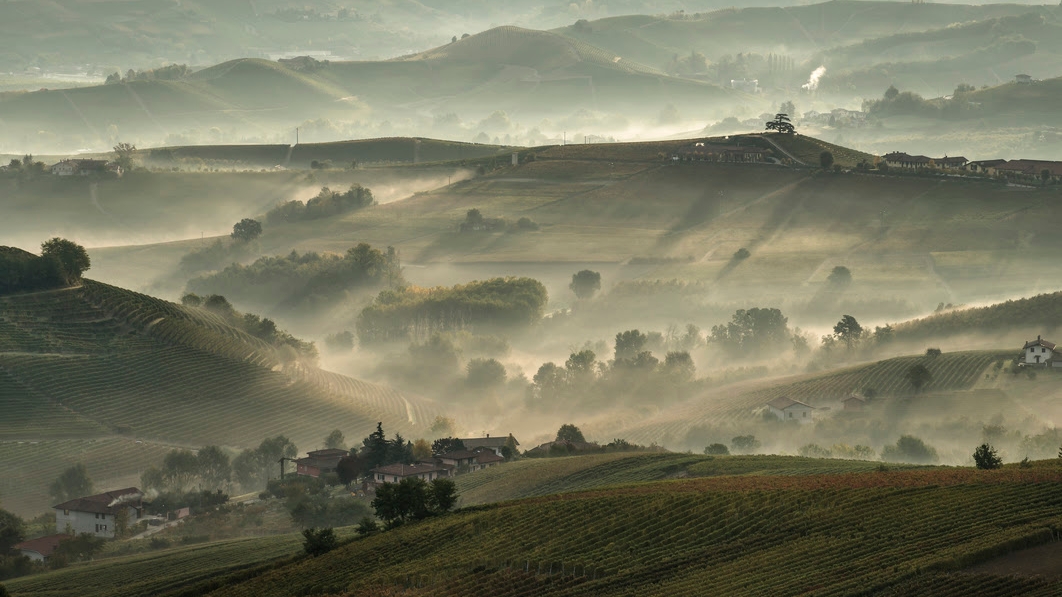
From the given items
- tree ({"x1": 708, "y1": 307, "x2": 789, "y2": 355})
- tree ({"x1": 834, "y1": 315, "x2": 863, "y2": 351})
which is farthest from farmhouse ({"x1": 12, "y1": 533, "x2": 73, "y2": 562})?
tree ({"x1": 708, "y1": 307, "x2": 789, "y2": 355})

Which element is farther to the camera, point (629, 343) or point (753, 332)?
point (753, 332)

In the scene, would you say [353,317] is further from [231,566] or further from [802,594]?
[802,594]

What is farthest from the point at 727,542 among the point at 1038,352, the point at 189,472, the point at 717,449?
the point at 1038,352

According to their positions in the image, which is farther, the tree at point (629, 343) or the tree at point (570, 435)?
the tree at point (629, 343)

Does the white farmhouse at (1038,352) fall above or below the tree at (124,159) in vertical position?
below

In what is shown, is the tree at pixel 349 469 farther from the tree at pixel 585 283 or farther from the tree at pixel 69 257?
the tree at pixel 585 283

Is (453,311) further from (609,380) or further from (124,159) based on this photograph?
(124,159)

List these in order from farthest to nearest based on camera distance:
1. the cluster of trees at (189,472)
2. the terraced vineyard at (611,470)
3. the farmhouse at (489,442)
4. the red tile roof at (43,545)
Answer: the farmhouse at (489,442), the cluster of trees at (189,472), the red tile roof at (43,545), the terraced vineyard at (611,470)

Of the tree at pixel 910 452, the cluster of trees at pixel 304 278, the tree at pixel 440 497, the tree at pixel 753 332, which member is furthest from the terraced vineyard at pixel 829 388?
the cluster of trees at pixel 304 278
